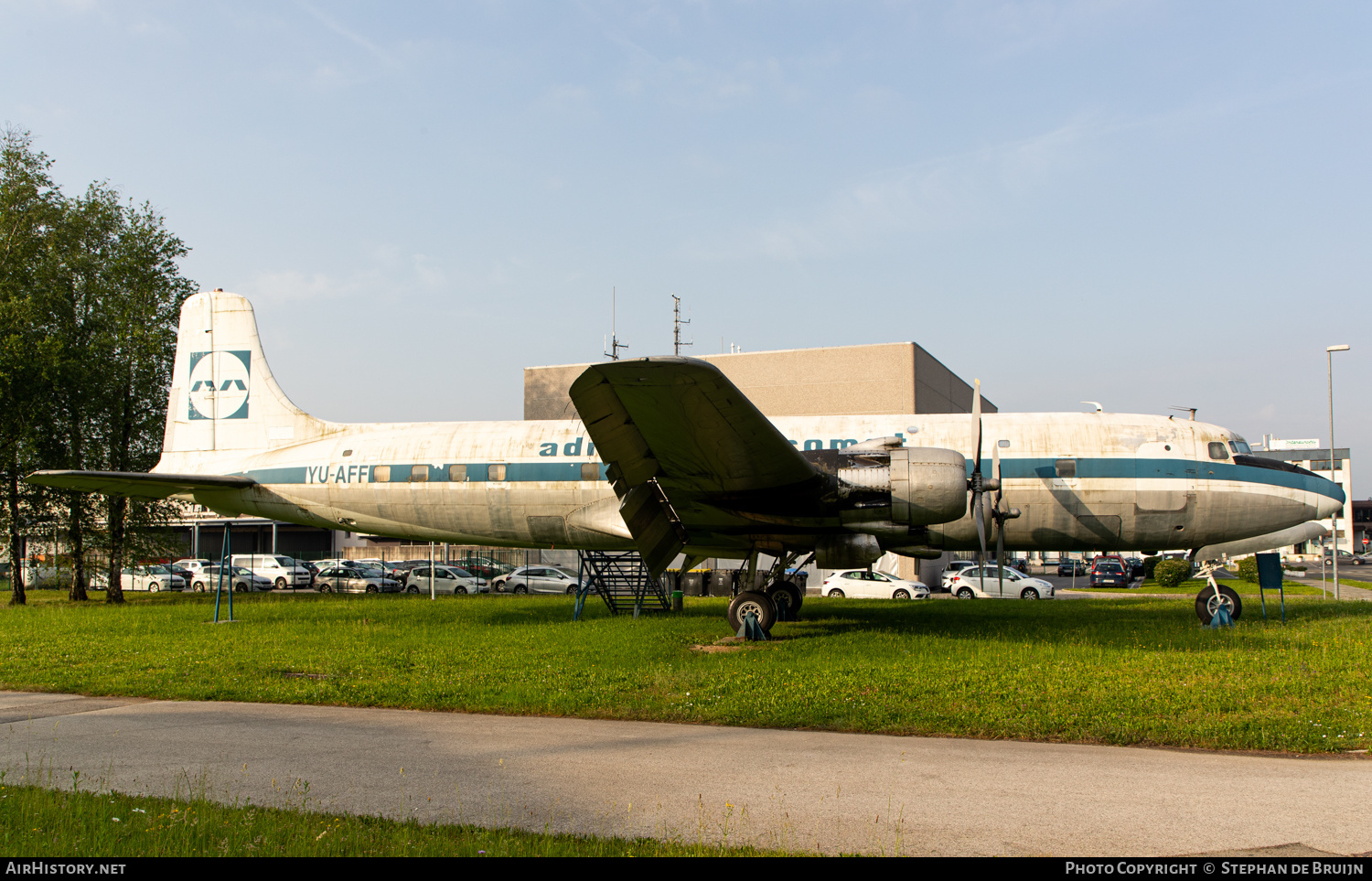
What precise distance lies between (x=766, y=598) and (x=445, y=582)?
93.9 ft

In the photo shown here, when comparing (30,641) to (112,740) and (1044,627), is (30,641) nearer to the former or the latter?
(112,740)

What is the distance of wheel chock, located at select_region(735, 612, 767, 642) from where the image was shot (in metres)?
14.0

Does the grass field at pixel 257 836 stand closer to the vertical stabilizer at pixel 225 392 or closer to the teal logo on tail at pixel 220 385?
the vertical stabilizer at pixel 225 392

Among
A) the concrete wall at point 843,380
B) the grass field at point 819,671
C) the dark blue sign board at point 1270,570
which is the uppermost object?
the concrete wall at point 843,380

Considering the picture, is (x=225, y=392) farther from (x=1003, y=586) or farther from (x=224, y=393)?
(x=1003, y=586)

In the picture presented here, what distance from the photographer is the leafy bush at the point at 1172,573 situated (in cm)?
3912

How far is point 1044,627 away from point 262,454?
17.4 metres

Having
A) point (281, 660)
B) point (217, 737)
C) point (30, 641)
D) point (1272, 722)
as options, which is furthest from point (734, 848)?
point (30, 641)

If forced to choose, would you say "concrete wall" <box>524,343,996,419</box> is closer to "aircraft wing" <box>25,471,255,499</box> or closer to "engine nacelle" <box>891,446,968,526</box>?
"aircraft wing" <box>25,471,255,499</box>

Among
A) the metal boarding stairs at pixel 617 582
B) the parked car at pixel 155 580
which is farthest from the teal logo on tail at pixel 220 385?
the parked car at pixel 155 580

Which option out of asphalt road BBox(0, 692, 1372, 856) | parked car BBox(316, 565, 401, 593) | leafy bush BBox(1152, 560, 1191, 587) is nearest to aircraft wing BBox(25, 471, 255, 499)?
asphalt road BBox(0, 692, 1372, 856)

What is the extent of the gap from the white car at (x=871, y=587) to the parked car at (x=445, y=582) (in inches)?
679

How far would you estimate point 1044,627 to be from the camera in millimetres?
15492

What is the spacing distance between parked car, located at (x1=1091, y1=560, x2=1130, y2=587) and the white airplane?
2672cm
